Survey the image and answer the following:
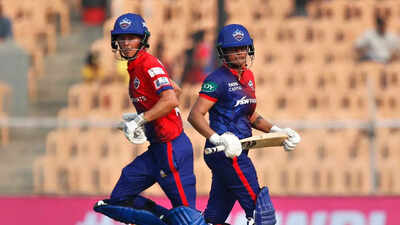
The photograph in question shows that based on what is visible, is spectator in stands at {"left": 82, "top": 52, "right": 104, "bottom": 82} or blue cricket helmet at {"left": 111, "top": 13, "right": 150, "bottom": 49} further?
spectator in stands at {"left": 82, "top": 52, "right": 104, "bottom": 82}

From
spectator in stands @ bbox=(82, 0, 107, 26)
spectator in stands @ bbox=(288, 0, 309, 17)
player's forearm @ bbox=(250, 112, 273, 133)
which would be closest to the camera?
player's forearm @ bbox=(250, 112, 273, 133)

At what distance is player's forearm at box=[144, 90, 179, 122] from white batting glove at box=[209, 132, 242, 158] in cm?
41

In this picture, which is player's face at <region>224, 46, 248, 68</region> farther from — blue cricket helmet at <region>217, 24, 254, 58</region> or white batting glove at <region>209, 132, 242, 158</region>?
white batting glove at <region>209, 132, 242, 158</region>

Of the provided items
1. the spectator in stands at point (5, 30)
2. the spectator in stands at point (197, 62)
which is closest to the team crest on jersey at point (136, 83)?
the spectator in stands at point (197, 62)

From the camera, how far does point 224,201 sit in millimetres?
8469

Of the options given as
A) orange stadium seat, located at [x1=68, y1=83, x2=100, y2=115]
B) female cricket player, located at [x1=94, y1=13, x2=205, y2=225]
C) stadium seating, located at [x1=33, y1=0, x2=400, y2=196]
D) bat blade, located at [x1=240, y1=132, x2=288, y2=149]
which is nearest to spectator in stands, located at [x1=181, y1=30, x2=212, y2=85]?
stadium seating, located at [x1=33, y1=0, x2=400, y2=196]

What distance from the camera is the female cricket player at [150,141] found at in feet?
26.2

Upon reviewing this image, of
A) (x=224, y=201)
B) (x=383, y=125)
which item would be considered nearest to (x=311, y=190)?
(x=383, y=125)

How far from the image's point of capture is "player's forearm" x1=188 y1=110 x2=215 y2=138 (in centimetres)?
795

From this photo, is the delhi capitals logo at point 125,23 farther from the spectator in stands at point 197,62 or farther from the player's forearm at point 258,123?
the spectator in stands at point 197,62

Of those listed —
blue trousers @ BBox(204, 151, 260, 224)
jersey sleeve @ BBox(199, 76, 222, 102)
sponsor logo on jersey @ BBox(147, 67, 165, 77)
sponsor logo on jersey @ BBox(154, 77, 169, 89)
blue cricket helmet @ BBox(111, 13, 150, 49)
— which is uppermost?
blue cricket helmet @ BBox(111, 13, 150, 49)

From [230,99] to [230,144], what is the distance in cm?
42

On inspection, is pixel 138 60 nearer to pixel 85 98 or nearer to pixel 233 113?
pixel 233 113

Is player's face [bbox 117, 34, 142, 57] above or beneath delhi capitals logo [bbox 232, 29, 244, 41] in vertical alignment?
beneath
